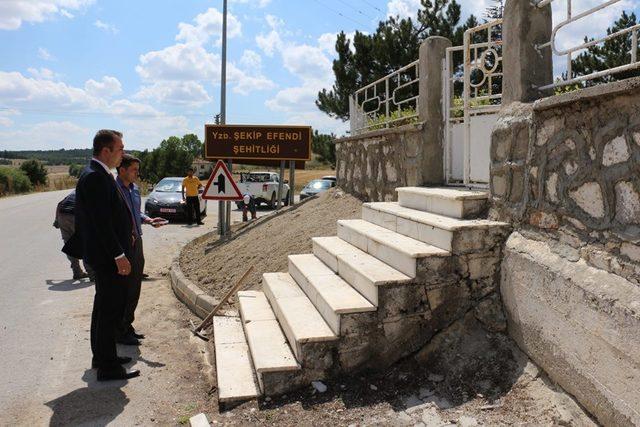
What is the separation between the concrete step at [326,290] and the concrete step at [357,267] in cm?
6

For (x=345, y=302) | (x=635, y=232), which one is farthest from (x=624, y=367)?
(x=345, y=302)

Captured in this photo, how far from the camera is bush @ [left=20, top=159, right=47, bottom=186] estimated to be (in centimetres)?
4762

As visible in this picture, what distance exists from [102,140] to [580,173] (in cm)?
376

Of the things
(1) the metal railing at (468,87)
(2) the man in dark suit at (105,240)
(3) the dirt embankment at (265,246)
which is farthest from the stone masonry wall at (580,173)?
(3) the dirt embankment at (265,246)

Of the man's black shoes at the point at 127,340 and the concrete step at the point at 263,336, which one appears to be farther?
the man's black shoes at the point at 127,340

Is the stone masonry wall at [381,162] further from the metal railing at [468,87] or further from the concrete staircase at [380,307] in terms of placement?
the concrete staircase at [380,307]

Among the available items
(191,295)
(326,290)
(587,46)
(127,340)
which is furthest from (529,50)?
(191,295)

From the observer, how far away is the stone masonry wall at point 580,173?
3.07 meters

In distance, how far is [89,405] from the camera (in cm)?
413

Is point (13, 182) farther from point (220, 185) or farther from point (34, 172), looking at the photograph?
point (220, 185)

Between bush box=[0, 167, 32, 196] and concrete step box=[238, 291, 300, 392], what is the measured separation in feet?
120

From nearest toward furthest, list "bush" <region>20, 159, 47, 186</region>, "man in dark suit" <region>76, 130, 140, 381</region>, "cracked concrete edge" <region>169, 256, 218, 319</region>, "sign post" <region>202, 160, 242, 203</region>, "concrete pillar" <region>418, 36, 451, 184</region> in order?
1. "man in dark suit" <region>76, 130, 140, 381</region>
2. "cracked concrete edge" <region>169, 256, 218, 319</region>
3. "concrete pillar" <region>418, 36, 451, 184</region>
4. "sign post" <region>202, 160, 242, 203</region>
5. "bush" <region>20, 159, 47, 186</region>

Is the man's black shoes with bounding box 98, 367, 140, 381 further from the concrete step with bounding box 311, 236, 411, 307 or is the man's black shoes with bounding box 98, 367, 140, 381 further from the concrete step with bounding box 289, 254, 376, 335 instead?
the concrete step with bounding box 311, 236, 411, 307

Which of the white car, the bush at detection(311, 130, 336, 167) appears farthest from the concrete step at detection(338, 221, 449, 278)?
Answer: the bush at detection(311, 130, 336, 167)
